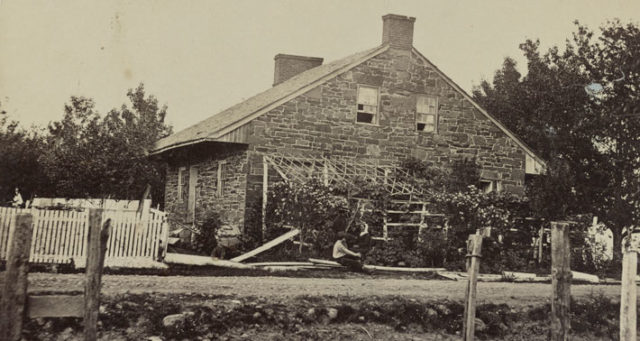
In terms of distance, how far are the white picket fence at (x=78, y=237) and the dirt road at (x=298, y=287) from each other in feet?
4.63

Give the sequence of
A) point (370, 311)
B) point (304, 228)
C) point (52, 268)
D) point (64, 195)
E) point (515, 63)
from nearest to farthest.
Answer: point (370, 311) → point (52, 268) → point (304, 228) → point (64, 195) → point (515, 63)

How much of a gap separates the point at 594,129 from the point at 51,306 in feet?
59.0

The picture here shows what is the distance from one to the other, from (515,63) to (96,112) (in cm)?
2343

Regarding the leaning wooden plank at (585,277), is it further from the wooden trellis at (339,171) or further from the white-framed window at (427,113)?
the white-framed window at (427,113)

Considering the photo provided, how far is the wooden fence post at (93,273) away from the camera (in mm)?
5777

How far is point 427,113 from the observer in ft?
75.7

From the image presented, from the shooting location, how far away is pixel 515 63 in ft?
124

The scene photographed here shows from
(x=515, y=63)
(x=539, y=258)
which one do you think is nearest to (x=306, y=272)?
(x=539, y=258)

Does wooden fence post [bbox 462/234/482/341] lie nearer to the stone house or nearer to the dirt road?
the dirt road

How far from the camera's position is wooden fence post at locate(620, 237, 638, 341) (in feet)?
27.1

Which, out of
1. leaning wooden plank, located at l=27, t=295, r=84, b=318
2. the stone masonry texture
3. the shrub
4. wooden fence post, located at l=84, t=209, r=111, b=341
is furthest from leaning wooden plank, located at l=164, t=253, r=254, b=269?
leaning wooden plank, located at l=27, t=295, r=84, b=318

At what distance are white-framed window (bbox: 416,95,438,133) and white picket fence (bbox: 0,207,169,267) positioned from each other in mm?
10734

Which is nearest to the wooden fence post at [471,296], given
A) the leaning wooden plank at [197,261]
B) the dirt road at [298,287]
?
the dirt road at [298,287]

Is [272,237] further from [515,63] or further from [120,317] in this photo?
[515,63]
